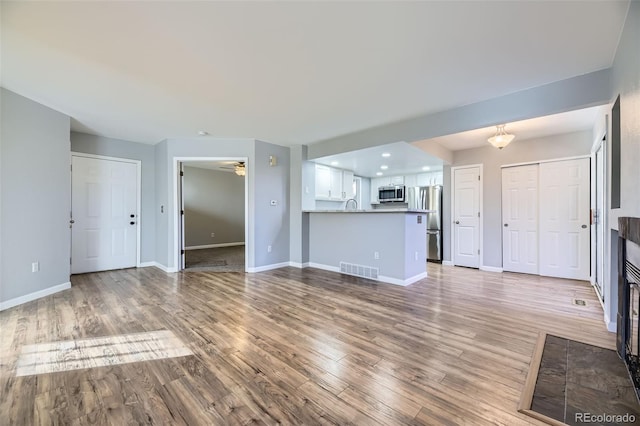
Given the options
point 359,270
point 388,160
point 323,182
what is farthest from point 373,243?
point 323,182

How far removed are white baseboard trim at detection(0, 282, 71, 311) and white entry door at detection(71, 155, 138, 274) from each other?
3.66 ft

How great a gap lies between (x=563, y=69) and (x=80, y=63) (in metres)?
4.34

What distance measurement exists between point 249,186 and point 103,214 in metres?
2.68

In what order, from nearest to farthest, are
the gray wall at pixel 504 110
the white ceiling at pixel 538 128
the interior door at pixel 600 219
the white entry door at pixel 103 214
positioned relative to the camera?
the gray wall at pixel 504 110
the interior door at pixel 600 219
the white ceiling at pixel 538 128
the white entry door at pixel 103 214

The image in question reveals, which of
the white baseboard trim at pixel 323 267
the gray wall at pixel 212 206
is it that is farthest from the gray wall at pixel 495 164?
the gray wall at pixel 212 206

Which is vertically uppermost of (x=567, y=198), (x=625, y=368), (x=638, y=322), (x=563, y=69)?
(x=563, y=69)

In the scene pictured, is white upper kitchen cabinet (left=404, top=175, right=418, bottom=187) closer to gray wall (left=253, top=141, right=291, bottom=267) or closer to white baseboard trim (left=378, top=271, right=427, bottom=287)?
white baseboard trim (left=378, top=271, right=427, bottom=287)

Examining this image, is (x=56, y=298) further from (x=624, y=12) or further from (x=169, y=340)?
(x=624, y=12)

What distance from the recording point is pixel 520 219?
187 inches

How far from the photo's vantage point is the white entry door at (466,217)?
5.21m

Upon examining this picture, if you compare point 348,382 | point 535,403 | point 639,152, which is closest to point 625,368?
point 535,403

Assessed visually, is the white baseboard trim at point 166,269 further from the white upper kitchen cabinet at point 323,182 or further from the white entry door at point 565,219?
the white entry door at point 565,219

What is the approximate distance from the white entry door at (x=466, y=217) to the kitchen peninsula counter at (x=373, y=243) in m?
1.36

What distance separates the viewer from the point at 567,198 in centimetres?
434
